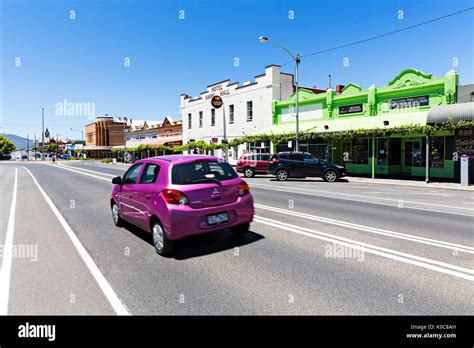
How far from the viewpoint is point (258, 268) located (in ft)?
16.5

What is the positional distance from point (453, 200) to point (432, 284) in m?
9.73

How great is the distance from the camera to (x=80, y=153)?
104m

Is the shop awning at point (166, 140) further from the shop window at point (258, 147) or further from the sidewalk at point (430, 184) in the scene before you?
the sidewalk at point (430, 184)

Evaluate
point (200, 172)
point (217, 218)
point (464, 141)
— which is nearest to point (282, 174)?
point (464, 141)

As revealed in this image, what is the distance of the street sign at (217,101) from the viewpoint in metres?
37.3

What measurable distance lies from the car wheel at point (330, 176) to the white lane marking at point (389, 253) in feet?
43.6

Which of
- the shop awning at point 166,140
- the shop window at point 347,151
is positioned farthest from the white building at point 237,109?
the shop window at point 347,151

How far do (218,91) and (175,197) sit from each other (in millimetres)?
34635

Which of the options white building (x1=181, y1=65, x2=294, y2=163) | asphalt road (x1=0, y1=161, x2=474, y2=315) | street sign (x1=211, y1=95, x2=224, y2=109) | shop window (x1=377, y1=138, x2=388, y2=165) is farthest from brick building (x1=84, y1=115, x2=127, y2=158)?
asphalt road (x1=0, y1=161, x2=474, y2=315)

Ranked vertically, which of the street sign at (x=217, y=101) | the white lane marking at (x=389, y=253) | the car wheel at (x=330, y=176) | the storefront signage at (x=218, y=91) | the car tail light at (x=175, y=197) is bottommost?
the white lane marking at (x=389, y=253)

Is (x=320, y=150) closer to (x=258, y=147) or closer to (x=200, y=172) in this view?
(x=258, y=147)

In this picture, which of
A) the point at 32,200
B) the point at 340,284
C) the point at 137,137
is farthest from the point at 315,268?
the point at 137,137

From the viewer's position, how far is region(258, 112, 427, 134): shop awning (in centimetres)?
1998
